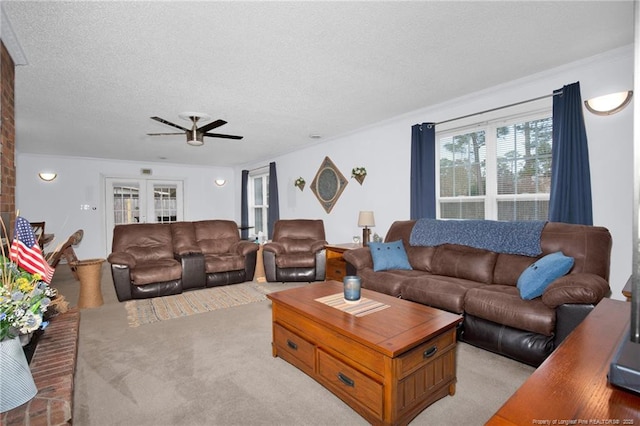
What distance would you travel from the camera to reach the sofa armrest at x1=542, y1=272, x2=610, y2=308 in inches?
79.4

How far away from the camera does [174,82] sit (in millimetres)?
3117

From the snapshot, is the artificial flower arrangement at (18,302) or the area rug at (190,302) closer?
the artificial flower arrangement at (18,302)

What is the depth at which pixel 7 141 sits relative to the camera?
2.41m

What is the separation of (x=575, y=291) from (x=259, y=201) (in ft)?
23.1

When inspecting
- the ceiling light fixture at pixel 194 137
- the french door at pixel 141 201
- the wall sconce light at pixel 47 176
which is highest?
the ceiling light fixture at pixel 194 137

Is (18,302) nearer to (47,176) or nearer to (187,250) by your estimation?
(187,250)

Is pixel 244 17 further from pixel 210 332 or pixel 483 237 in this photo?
pixel 483 237

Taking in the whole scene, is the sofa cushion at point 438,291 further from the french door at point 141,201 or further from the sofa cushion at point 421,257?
the french door at point 141,201

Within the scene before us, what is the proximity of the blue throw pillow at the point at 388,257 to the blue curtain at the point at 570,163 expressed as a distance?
1.45m

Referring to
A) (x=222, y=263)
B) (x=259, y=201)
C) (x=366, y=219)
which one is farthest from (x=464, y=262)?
(x=259, y=201)

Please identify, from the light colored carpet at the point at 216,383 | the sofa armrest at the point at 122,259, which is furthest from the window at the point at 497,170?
A: the sofa armrest at the point at 122,259

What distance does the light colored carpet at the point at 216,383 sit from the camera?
1.75 m

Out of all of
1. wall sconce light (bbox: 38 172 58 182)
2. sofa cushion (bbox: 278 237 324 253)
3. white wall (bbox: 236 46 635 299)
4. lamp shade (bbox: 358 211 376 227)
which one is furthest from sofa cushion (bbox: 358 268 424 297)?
wall sconce light (bbox: 38 172 58 182)

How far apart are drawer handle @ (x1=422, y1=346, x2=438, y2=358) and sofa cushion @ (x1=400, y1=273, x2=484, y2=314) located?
880 mm
